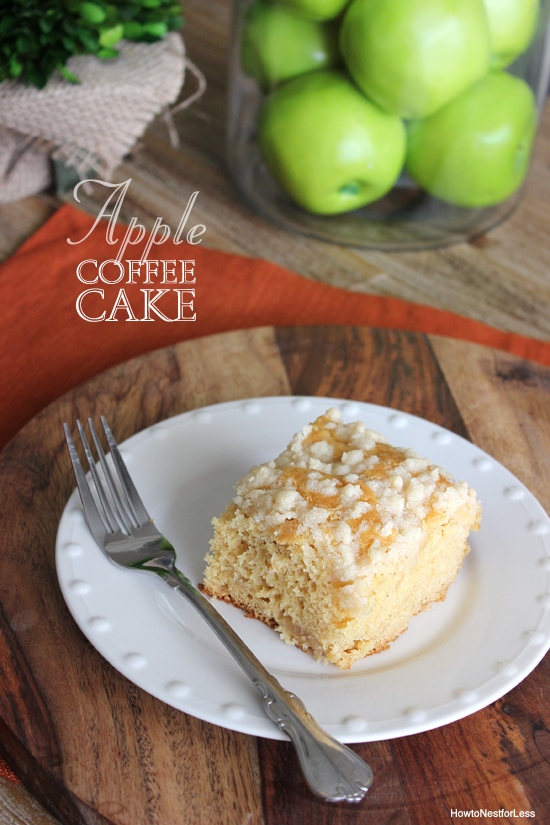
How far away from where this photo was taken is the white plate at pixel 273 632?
74cm

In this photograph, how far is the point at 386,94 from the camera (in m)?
1.34

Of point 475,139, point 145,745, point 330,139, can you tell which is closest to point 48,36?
point 330,139

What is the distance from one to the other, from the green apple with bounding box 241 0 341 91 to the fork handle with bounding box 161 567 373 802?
988 millimetres

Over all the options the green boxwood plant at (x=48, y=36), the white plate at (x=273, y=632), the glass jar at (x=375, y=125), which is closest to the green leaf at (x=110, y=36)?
the green boxwood plant at (x=48, y=36)

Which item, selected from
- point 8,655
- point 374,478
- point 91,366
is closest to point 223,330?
point 91,366

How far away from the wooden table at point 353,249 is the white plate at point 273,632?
54 cm

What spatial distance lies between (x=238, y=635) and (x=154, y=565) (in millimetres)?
109

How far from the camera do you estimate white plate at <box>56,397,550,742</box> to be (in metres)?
0.74

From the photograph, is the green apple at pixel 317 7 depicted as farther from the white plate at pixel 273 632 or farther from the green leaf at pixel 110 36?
the white plate at pixel 273 632

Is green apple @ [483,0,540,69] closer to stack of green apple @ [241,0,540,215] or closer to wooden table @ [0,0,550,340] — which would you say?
stack of green apple @ [241,0,540,215]

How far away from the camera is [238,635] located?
0.82m

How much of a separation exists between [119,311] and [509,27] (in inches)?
29.8

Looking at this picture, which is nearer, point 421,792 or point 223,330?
point 421,792

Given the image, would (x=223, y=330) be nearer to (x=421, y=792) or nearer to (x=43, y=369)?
(x=43, y=369)
